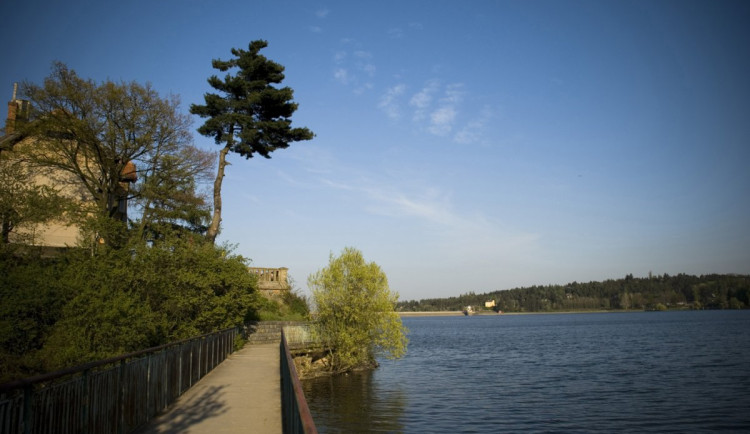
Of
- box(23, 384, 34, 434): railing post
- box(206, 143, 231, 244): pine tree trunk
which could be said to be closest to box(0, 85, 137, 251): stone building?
box(206, 143, 231, 244): pine tree trunk

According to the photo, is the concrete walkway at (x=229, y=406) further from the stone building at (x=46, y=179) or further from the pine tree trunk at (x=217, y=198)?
the pine tree trunk at (x=217, y=198)

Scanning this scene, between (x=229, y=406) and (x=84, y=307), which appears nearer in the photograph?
(x=229, y=406)

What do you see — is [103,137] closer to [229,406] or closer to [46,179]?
[46,179]

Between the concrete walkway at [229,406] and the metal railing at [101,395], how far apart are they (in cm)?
37

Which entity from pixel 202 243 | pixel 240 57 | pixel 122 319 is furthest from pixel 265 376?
pixel 240 57

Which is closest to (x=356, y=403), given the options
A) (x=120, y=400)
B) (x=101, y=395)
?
(x=120, y=400)

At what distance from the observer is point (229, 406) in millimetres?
11648

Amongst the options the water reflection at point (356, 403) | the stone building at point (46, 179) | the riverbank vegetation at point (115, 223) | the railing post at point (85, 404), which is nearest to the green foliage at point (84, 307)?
the riverbank vegetation at point (115, 223)

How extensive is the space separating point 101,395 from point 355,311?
2436cm

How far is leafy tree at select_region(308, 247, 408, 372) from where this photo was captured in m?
32.0

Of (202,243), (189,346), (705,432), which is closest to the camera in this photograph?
(189,346)

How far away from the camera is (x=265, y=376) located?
16453 millimetres

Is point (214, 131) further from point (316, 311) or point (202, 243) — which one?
point (316, 311)

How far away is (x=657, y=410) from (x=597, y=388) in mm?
6468
